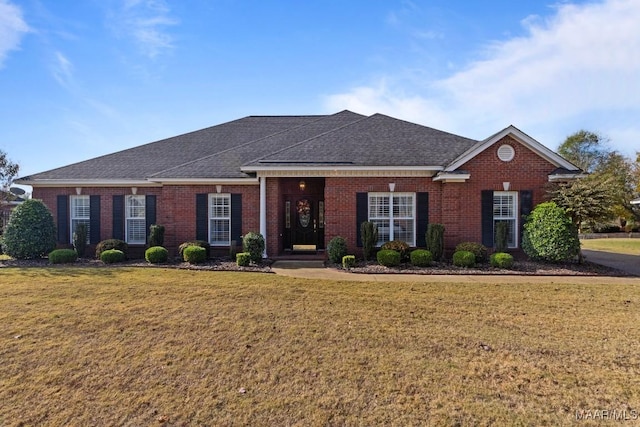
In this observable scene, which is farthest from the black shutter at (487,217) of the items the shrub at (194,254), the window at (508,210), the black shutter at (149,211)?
the black shutter at (149,211)

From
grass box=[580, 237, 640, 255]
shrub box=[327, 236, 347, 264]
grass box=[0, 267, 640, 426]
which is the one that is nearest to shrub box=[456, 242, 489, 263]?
grass box=[0, 267, 640, 426]

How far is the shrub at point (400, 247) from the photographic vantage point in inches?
437

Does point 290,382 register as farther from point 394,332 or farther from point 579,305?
point 579,305

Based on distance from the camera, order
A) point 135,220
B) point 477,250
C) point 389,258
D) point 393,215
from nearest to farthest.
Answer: point 389,258 → point 477,250 → point 393,215 → point 135,220

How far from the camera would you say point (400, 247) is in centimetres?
1115

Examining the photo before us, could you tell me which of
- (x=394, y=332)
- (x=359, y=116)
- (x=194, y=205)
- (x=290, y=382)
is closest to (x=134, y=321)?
(x=290, y=382)

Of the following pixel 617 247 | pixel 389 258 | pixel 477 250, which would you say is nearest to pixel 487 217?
pixel 477 250

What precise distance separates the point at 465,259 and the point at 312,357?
7.82m

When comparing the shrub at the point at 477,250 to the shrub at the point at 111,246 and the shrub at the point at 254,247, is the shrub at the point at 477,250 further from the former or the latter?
the shrub at the point at 111,246

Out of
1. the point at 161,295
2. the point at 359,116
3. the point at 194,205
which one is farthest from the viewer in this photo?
the point at 359,116

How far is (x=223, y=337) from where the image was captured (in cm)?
500

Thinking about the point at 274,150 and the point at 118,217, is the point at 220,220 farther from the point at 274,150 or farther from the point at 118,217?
the point at 118,217

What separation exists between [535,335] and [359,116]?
14470mm

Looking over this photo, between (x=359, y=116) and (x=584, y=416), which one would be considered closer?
(x=584, y=416)
